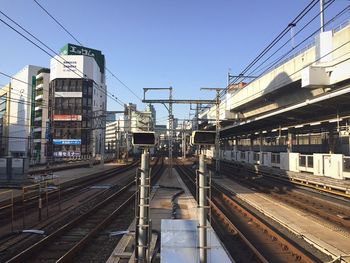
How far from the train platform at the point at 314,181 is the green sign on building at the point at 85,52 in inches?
2930

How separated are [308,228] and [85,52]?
93.9 meters

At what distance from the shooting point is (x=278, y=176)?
3102cm

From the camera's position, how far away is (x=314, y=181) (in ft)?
75.7

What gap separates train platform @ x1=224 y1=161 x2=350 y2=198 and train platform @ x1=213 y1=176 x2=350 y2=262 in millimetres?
3433

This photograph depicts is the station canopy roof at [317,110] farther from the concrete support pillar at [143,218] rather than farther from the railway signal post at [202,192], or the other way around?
the concrete support pillar at [143,218]

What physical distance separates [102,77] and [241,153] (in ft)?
233

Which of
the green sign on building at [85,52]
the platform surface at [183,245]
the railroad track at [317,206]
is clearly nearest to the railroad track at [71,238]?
the platform surface at [183,245]

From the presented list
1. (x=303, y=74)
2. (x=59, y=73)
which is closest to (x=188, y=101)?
(x=303, y=74)

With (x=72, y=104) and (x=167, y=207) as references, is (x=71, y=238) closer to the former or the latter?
(x=167, y=207)

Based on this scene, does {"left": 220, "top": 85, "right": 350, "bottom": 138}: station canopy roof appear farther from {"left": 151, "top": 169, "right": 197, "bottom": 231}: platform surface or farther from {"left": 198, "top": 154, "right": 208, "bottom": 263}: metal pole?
{"left": 198, "top": 154, "right": 208, "bottom": 263}: metal pole

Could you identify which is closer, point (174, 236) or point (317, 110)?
point (174, 236)

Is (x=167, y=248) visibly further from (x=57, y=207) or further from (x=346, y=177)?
(x=346, y=177)

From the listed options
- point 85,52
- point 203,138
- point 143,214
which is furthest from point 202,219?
point 85,52

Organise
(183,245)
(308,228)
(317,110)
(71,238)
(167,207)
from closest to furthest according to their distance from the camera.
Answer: (183,245) < (71,238) < (308,228) < (167,207) < (317,110)
